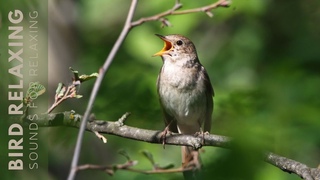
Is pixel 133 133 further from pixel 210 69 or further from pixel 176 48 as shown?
pixel 210 69

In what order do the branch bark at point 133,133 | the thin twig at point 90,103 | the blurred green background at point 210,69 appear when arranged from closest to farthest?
1. the thin twig at point 90,103
2. the branch bark at point 133,133
3. the blurred green background at point 210,69

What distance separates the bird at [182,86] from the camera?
211 inches

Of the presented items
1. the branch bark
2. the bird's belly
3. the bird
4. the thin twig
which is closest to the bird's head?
the bird

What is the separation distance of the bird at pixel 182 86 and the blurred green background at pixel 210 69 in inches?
5.5

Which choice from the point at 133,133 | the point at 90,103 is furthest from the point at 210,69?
the point at 90,103

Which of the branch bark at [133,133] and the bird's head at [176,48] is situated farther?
the bird's head at [176,48]

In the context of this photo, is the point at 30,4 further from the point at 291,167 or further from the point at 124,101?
the point at 291,167

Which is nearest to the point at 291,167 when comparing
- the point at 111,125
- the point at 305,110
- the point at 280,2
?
the point at 111,125

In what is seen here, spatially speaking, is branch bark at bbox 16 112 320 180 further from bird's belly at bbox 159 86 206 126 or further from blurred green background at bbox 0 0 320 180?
bird's belly at bbox 159 86 206 126

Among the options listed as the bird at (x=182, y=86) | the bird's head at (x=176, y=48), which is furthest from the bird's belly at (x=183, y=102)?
the bird's head at (x=176, y=48)

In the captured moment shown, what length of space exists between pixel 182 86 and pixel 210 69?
2529 mm

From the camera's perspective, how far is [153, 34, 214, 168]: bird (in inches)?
211

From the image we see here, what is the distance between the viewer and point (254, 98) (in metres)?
4.99

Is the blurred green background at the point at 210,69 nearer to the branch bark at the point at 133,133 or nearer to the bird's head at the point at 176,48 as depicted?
the branch bark at the point at 133,133
